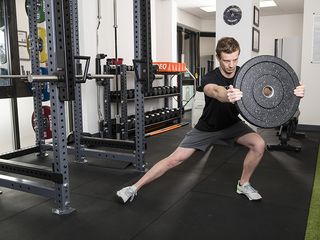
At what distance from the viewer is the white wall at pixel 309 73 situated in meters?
5.52

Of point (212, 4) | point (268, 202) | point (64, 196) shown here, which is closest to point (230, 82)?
point (268, 202)

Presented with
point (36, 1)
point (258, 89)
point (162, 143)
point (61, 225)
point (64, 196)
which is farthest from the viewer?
point (162, 143)

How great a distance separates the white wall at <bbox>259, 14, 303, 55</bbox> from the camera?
31.4ft

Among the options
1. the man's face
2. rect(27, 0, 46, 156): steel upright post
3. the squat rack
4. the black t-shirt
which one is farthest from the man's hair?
rect(27, 0, 46, 156): steel upright post

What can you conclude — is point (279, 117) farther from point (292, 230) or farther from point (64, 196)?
point (64, 196)

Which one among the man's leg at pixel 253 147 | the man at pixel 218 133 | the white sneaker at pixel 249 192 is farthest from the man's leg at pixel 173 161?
the white sneaker at pixel 249 192

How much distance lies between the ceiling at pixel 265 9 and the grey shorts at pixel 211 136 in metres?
6.20

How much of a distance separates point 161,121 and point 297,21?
5920mm

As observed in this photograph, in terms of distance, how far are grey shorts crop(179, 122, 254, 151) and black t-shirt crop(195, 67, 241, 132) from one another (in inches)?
1.3

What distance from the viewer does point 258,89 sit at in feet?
6.86

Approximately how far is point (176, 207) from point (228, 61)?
3.73 ft

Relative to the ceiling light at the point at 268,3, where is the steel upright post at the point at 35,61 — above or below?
below

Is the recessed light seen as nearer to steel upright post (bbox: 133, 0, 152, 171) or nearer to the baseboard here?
the baseboard

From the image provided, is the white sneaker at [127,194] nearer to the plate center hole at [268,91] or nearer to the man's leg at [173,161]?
the man's leg at [173,161]
